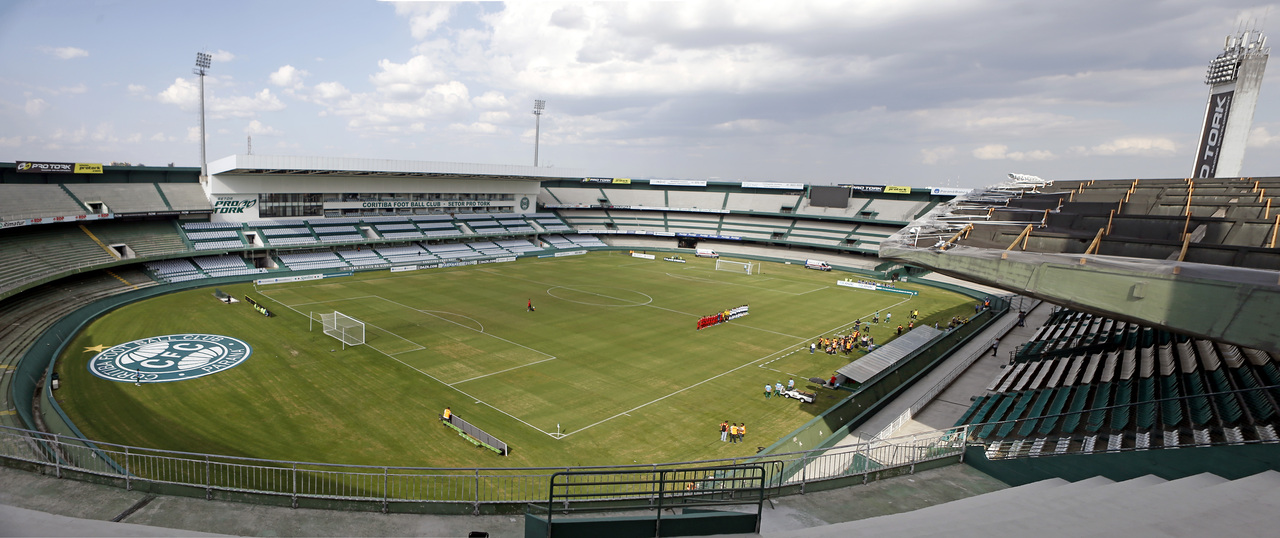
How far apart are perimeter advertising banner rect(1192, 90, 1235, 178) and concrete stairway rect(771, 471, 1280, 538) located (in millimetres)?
47644

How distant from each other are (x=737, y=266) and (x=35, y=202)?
5882cm

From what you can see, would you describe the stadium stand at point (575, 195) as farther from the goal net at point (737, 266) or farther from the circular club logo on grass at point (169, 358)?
the circular club logo on grass at point (169, 358)

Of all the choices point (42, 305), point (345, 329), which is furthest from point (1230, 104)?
point (42, 305)

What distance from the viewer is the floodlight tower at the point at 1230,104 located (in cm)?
4062

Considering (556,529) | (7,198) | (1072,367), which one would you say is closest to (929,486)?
(556,529)

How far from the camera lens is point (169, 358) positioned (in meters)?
25.7

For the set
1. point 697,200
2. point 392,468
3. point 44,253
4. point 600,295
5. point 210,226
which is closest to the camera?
point 392,468

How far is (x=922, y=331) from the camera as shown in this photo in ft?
108

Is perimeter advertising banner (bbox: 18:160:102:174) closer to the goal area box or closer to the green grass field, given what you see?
the green grass field

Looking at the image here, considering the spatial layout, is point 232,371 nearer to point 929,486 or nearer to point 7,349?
point 7,349

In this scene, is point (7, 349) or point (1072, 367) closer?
point (1072, 367)

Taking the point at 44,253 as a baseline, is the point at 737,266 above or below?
below

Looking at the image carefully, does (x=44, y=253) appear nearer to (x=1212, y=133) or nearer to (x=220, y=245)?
(x=220, y=245)

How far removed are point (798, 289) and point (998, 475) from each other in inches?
1598
